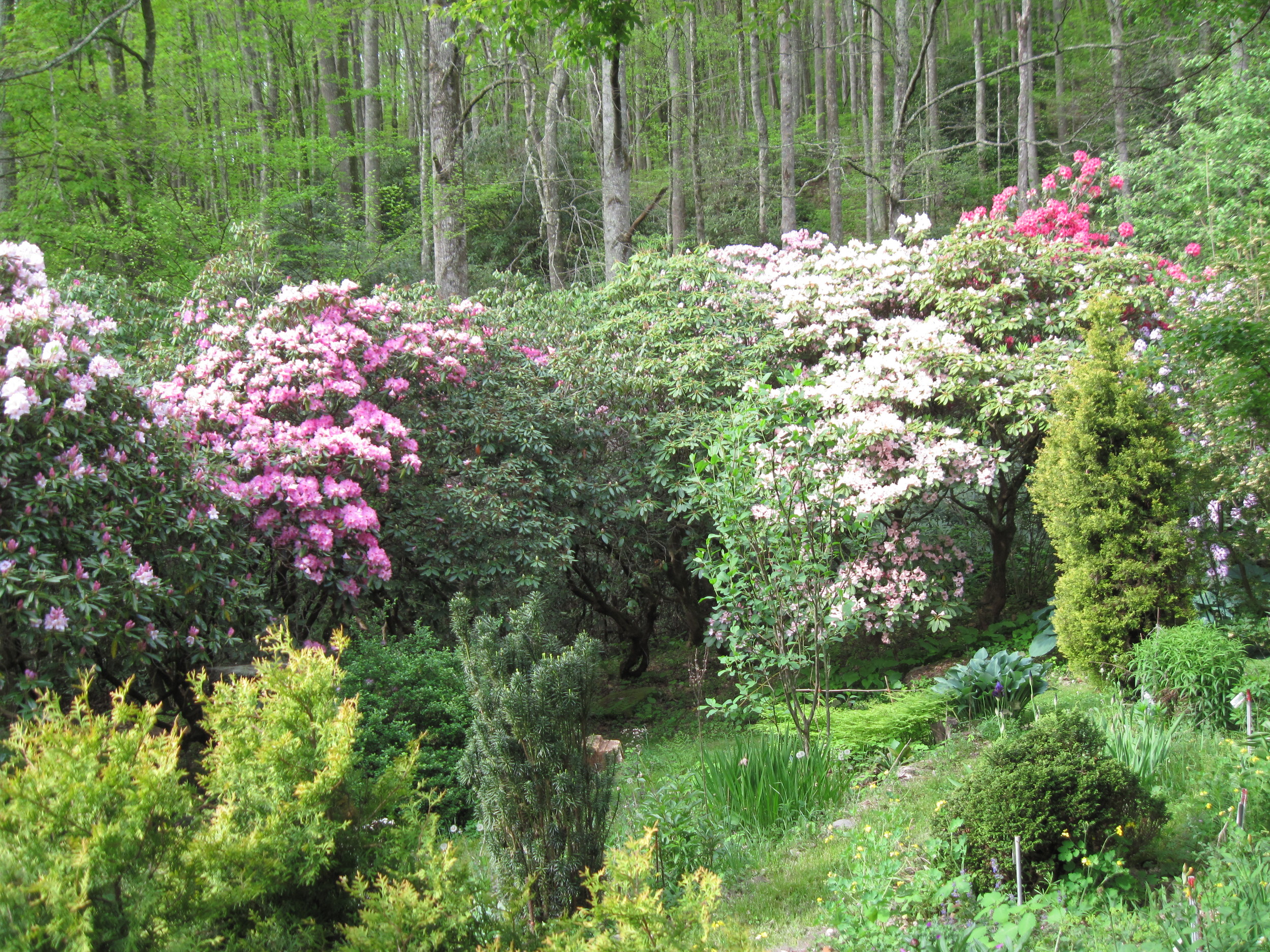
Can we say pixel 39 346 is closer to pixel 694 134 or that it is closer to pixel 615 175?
pixel 615 175

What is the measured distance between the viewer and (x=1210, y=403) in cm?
522

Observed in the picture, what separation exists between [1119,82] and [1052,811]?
1960 centimetres

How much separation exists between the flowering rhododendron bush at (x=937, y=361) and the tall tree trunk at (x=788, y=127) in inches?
261

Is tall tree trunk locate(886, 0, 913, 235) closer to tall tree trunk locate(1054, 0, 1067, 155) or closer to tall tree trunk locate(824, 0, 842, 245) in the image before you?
tall tree trunk locate(824, 0, 842, 245)


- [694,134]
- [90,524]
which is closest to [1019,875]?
[90,524]

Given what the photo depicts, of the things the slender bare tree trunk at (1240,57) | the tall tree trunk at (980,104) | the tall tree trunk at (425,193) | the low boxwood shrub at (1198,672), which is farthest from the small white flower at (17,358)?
the tall tree trunk at (980,104)

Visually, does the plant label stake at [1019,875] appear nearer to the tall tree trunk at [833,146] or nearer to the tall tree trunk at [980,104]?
the tall tree trunk at [833,146]

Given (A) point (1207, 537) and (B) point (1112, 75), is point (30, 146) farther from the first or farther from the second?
(B) point (1112, 75)

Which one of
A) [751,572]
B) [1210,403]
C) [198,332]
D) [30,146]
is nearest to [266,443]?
[198,332]

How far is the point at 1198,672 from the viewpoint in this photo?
4512mm

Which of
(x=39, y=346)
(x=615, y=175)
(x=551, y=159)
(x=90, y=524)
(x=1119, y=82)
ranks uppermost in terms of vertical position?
(x=1119, y=82)

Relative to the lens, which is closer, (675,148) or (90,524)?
(90,524)

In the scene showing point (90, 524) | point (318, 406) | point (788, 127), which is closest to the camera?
point (90, 524)

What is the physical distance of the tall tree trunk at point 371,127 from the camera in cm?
1608
